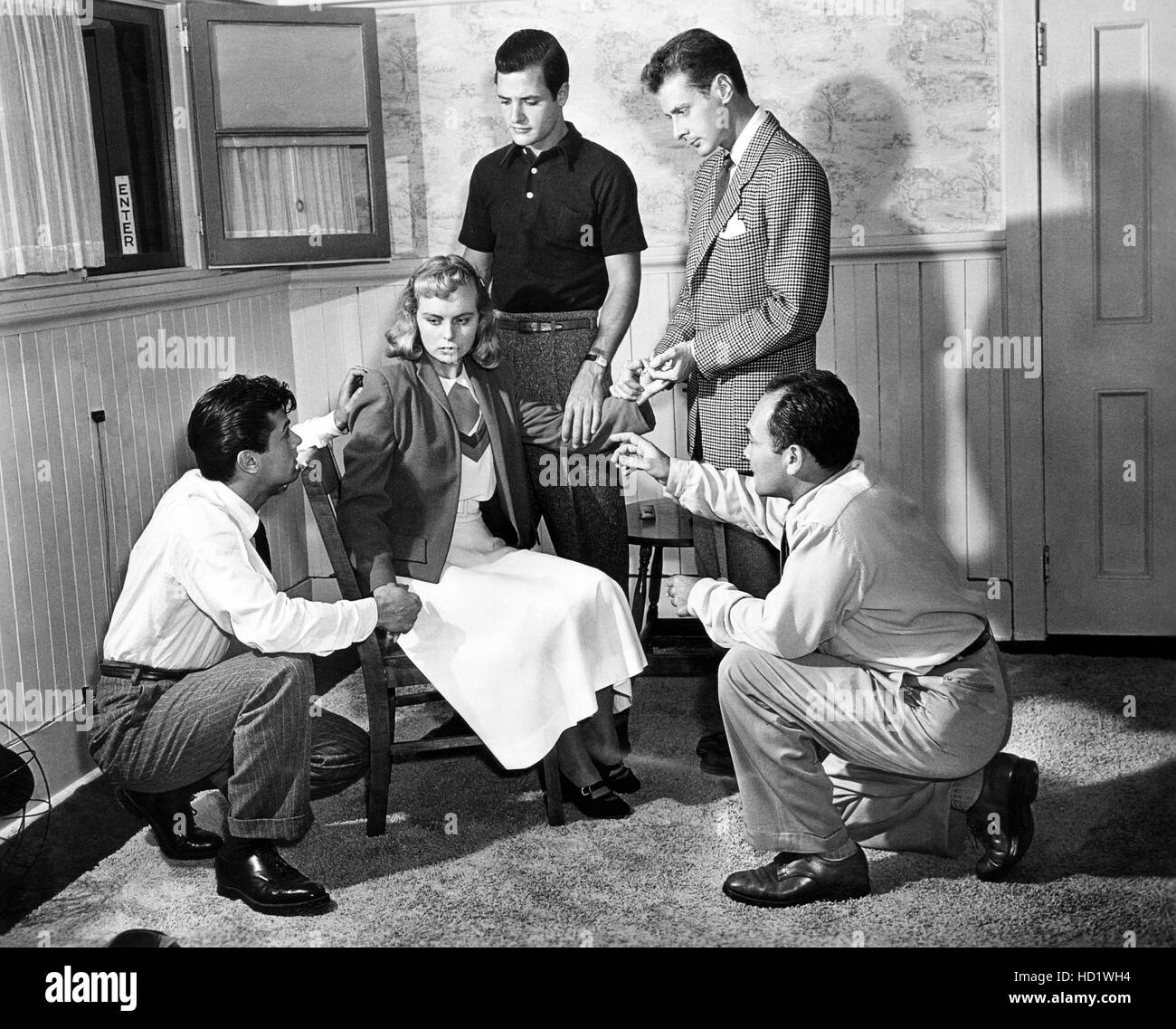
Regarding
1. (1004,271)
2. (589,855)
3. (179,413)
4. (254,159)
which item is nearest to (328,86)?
(254,159)

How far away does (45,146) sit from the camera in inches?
131

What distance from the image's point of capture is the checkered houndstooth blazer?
3.24 metres

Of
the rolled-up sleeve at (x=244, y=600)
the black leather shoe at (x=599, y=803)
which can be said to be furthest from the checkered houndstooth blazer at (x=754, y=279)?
the rolled-up sleeve at (x=244, y=600)

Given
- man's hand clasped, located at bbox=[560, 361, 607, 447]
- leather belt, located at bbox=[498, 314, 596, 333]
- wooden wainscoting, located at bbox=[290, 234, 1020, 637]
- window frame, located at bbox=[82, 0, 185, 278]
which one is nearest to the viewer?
man's hand clasped, located at bbox=[560, 361, 607, 447]

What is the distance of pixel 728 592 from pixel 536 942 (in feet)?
2.53

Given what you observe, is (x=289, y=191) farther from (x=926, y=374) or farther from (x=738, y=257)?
(x=926, y=374)

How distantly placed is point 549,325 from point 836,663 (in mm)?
1285

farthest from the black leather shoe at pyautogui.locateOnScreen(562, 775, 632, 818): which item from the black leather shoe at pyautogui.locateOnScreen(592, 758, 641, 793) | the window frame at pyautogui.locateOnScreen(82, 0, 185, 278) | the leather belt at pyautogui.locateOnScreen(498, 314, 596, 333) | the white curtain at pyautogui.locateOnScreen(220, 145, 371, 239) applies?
the white curtain at pyautogui.locateOnScreen(220, 145, 371, 239)

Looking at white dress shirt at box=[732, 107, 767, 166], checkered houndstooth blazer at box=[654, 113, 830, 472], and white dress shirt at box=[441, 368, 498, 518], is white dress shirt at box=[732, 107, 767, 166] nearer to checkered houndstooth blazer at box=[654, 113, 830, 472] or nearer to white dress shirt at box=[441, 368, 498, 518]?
checkered houndstooth blazer at box=[654, 113, 830, 472]

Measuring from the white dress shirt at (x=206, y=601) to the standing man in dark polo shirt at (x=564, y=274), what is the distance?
2.63 ft

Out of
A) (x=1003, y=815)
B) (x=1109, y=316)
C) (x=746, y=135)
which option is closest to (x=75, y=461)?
(x=746, y=135)

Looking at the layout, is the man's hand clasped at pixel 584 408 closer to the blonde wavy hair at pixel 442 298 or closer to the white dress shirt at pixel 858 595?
the blonde wavy hair at pixel 442 298

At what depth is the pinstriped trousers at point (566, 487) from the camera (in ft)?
11.8

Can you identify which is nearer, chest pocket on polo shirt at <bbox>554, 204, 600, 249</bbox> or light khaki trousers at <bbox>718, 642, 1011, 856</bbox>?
light khaki trousers at <bbox>718, 642, 1011, 856</bbox>
